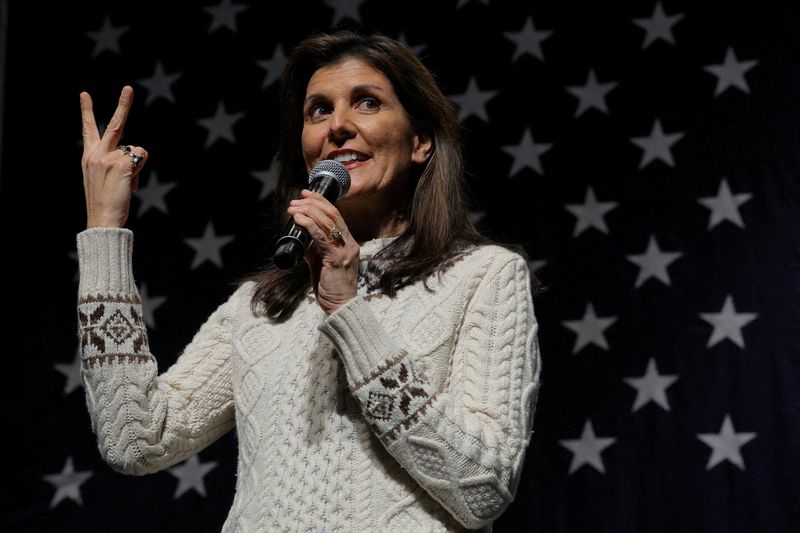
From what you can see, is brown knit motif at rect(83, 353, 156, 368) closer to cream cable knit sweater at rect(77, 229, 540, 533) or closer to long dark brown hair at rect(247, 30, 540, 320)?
cream cable knit sweater at rect(77, 229, 540, 533)

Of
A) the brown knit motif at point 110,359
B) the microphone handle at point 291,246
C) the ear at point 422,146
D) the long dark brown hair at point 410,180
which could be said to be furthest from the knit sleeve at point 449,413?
the ear at point 422,146

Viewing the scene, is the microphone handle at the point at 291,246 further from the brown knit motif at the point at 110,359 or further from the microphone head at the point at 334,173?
the brown knit motif at the point at 110,359

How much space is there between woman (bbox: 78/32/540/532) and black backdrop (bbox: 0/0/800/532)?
1.09 m

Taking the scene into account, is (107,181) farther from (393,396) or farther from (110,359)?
(393,396)

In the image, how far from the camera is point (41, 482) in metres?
3.19

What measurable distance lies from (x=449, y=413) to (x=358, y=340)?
0.16 meters

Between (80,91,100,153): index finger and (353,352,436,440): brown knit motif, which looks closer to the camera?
(353,352,436,440): brown knit motif

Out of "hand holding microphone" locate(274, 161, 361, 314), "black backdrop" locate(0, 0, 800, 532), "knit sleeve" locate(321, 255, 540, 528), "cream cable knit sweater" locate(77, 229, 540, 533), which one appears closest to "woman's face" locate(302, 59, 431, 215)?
"cream cable knit sweater" locate(77, 229, 540, 533)

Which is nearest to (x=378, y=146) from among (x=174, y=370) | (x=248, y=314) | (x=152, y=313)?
(x=248, y=314)

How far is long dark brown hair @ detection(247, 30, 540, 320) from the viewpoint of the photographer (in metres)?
1.77

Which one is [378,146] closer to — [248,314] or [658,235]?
[248,314]

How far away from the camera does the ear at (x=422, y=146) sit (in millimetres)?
1916

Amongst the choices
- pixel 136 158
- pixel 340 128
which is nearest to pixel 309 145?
pixel 340 128

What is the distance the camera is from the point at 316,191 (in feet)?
5.27
